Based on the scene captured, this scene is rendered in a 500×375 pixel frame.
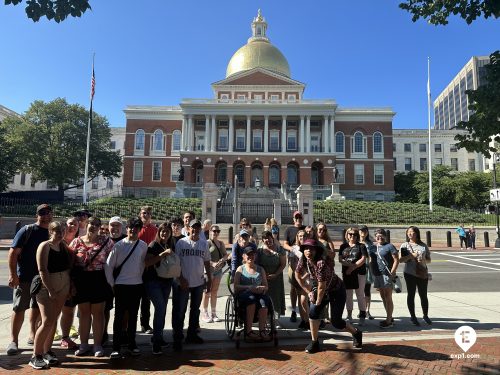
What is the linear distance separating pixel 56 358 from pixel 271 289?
11.5 feet

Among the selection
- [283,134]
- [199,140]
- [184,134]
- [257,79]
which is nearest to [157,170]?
[184,134]

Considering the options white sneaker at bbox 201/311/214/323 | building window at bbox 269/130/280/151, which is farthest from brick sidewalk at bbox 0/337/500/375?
building window at bbox 269/130/280/151

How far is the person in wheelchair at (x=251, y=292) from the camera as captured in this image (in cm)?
570

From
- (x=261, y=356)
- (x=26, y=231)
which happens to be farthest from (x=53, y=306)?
(x=261, y=356)

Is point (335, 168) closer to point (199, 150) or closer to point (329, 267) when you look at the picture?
point (199, 150)

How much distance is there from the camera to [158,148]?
2247 inches

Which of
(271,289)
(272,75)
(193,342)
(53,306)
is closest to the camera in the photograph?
(53,306)

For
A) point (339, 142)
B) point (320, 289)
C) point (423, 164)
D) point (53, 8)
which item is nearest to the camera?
point (320, 289)

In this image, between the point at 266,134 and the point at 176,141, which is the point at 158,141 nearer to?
the point at 176,141

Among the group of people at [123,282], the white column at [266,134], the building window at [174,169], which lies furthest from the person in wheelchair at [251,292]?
the building window at [174,169]

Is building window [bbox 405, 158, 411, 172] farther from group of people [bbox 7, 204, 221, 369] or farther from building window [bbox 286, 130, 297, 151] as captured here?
group of people [bbox 7, 204, 221, 369]

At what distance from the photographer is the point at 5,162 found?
1508 inches

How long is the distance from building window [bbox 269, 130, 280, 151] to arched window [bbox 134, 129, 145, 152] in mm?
19866

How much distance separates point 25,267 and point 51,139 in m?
46.8
